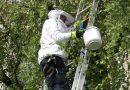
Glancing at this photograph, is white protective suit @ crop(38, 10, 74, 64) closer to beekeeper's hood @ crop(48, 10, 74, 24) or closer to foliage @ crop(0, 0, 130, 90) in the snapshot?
beekeeper's hood @ crop(48, 10, 74, 24)

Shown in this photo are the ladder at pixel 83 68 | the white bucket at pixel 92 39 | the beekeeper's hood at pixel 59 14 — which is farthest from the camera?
the beekeeper's hood at pixel 59 14

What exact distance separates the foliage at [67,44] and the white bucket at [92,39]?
0.21m

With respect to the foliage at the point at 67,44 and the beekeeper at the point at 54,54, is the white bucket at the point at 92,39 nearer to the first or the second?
the foliage at the point at 67,44

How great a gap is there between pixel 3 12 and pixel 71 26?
2329mm

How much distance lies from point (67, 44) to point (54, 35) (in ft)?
0.69

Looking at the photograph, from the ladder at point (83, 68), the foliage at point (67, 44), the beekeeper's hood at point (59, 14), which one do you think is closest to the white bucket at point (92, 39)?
the foliage at point (67, 44)

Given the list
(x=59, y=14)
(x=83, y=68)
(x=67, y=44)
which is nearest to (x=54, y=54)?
(x=67, y=44)

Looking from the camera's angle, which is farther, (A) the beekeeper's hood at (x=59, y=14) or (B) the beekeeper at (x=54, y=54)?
(A) the beekeeper's hood at (x=59, y=14)

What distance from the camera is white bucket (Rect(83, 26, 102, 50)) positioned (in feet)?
19.1

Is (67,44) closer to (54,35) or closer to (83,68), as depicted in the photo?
(54,35)

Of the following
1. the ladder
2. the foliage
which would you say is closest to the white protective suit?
the foliage

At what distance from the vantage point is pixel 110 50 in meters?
6.13

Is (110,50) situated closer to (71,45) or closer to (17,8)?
(71,45)

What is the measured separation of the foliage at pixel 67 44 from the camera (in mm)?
5977
